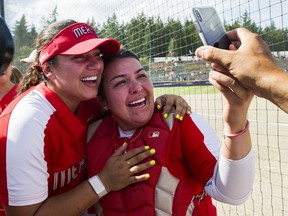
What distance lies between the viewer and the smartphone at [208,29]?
138 centimetres

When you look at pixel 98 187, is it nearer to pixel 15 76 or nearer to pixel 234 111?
pixel 234 111

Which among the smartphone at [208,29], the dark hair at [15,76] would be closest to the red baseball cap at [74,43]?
the smartphone at [208,29]

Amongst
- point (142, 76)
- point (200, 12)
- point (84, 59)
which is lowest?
point (142, 76)

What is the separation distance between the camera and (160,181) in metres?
2.05

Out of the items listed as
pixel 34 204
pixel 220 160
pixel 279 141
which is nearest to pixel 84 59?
pixel 34 204

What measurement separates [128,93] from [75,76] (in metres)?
0.35

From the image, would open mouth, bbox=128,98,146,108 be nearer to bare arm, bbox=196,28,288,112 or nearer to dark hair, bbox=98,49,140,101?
dark hair, bbox=98,49,140,101

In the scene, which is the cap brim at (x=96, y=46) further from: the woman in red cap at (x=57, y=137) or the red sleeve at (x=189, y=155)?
the red sleeve at (x=189, y=155)

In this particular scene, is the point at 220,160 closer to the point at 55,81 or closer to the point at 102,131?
the point at 102,131

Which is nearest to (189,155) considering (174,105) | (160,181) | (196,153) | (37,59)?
(196,153)

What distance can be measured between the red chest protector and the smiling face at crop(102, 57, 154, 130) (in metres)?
0.10

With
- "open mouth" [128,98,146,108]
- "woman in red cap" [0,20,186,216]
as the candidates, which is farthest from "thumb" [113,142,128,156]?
"open mouth" [128,98,146,108]

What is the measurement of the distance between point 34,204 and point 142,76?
1.05 m

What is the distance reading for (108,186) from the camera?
6.87ft
